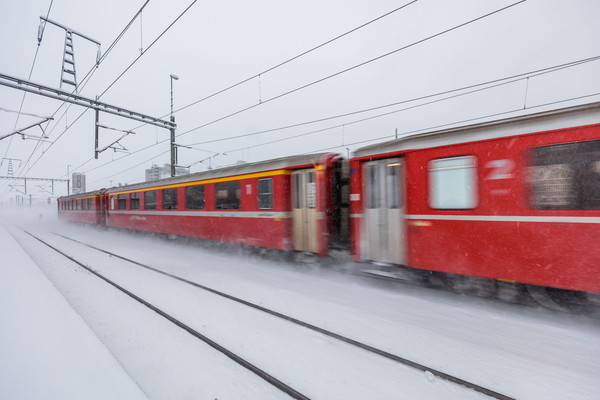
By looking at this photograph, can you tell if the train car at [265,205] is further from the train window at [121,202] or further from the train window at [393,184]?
the train window at [121,202]

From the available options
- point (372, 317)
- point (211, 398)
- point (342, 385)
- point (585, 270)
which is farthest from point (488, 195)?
point (211, 398)

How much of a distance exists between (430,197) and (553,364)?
273 cm

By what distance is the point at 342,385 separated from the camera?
258cm

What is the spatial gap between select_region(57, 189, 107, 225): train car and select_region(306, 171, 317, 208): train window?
53.4ft

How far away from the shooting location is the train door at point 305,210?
6949 mm

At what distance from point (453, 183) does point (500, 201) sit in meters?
0.74

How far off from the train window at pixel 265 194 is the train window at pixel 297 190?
29.8 inches

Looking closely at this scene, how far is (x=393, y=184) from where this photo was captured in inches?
215

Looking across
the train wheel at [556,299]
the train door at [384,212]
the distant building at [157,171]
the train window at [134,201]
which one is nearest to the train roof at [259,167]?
the train door at [384,212]

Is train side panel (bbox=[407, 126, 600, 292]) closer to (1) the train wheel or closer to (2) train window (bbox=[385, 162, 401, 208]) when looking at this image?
(2) train window (bbox=[385, 162, 401, 208])

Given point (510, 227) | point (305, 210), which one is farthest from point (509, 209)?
point (305, 210)

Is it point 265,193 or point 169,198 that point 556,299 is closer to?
point 265,193

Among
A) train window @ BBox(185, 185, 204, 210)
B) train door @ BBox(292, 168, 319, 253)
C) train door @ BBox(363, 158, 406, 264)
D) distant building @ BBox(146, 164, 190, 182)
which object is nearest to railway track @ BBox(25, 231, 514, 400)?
train door @ BBox(363, 158, 406, 264)

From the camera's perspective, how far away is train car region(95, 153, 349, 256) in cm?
693
